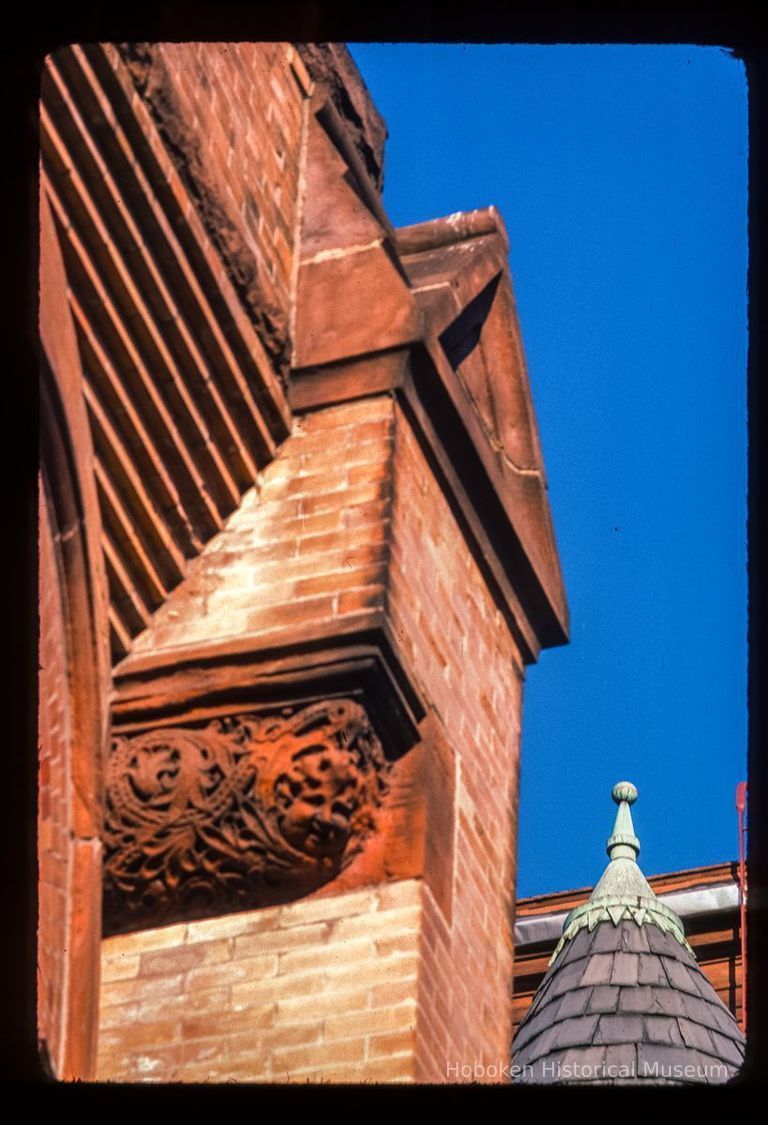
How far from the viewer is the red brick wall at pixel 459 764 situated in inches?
336

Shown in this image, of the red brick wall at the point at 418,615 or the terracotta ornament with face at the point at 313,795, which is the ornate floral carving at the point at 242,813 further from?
the red brick wall at the point at 418,615

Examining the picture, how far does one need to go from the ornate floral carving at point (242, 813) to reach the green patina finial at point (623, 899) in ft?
19.4

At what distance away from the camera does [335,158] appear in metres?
10.0

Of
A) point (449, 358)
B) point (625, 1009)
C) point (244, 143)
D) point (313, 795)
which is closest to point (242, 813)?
point (313, 795)

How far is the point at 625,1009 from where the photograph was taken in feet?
43.7

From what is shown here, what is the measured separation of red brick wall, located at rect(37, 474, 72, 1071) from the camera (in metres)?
7.41

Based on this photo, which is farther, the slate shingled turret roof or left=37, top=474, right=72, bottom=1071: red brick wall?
the slate shingled turret roof

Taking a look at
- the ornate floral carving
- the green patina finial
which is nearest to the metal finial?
the green patina finial

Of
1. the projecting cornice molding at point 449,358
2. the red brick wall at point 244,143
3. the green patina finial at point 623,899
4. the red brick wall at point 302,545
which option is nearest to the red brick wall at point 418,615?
the red brick wall at point 302,545

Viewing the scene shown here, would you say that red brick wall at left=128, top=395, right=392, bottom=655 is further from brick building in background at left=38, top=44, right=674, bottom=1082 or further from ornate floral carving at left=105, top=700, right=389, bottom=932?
ornate floral carving at left=105, top=700, right=389, bottom=932

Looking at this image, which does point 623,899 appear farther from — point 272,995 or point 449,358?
point 272,995
